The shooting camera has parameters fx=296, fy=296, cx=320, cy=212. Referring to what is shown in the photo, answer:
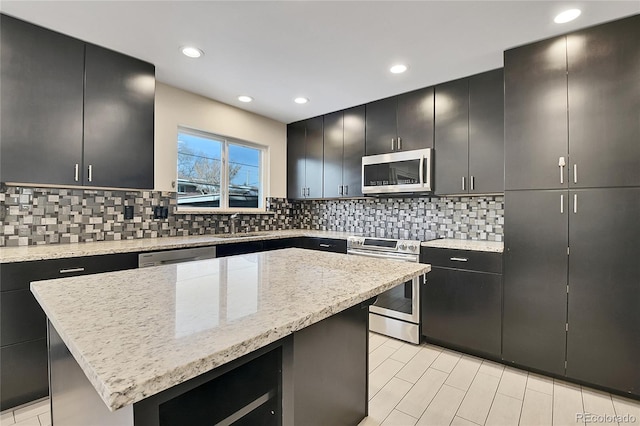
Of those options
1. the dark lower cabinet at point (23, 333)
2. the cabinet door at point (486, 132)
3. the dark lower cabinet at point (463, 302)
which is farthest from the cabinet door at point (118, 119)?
the cabinet door at point (486, 132)

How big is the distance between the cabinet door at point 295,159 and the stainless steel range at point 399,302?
1502mm

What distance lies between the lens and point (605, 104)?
196cm

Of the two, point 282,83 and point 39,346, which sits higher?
point 282,83

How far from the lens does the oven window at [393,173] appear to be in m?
2.98

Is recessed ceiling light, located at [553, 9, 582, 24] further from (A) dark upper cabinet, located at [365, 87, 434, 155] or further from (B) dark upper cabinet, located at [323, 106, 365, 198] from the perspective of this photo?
(B) dark upper cabinet, located at [323, 106, 365, 198]

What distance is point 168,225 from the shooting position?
9.87ft

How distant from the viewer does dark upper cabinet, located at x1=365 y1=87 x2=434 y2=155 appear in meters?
2.96

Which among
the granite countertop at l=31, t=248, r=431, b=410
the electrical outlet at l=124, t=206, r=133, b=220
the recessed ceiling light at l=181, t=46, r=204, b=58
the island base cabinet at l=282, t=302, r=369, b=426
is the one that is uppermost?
the recessed ceiling light at l=181, t=46, r=204, b=58

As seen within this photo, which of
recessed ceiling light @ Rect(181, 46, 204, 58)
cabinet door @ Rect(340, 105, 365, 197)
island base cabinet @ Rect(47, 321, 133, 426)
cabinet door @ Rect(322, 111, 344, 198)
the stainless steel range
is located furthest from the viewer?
cabinet door @ Rect(322, 111, 344, 198)

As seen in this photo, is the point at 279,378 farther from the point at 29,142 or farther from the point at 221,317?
the point at 29,142

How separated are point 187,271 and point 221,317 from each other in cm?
71

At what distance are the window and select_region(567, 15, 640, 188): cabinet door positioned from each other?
322cm

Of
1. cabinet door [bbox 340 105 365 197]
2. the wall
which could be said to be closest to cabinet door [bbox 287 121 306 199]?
the wall

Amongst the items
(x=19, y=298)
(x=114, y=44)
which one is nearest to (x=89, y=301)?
(x=19, y=298)
